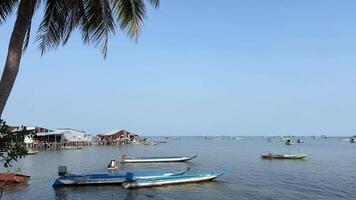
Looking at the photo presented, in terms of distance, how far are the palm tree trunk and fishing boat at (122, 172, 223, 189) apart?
35.5 metres

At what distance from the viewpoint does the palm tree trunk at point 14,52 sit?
905cm

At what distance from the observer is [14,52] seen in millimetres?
9336

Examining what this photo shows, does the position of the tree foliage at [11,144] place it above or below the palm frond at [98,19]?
below

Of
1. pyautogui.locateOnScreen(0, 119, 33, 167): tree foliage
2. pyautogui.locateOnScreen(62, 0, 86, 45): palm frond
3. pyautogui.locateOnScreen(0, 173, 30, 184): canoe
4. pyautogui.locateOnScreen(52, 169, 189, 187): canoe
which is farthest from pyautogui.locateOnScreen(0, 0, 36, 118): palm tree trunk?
pyautogui.locateOnScreen(0, 173, 30, 184): canoe

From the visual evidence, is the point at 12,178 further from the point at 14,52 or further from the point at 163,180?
the point at 14,52

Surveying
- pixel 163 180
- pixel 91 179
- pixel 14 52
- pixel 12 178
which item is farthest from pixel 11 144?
pixel 12 178

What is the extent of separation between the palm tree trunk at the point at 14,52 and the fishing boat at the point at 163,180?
3548 cm

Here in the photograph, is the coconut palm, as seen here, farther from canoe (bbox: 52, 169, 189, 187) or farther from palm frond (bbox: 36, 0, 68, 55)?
canoe (bbox: 52, 169, 189, 187)

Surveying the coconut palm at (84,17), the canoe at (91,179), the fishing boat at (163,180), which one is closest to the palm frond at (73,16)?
the coconut palm at (84,17)

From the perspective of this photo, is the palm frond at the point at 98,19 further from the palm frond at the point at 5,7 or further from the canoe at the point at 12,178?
the canoe at the point at 12,178

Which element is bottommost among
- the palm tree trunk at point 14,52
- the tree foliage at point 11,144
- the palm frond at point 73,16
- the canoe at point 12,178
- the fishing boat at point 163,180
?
the fishing boat at point 163,180

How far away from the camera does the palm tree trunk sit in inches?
356

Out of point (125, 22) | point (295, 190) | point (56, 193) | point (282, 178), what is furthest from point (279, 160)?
point (125, 22)

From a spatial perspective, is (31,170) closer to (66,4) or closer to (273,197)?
(273,197)
